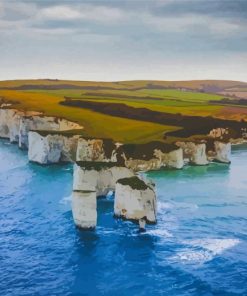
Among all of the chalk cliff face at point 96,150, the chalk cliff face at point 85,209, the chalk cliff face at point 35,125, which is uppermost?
the chalk cliff face at point 35,125

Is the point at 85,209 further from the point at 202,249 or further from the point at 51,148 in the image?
the point at 51,148

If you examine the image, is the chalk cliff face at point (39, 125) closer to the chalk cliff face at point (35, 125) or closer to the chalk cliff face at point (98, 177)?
Result: the chalk cliff face at point (35, 125)

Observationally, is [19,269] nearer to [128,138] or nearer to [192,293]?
[192,293]

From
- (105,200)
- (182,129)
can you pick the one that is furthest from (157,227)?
(182,129)

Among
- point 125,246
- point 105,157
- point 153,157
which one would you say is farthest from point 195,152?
point 125,246

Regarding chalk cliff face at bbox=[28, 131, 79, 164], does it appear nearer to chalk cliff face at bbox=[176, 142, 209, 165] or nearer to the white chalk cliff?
the white chalk cliff

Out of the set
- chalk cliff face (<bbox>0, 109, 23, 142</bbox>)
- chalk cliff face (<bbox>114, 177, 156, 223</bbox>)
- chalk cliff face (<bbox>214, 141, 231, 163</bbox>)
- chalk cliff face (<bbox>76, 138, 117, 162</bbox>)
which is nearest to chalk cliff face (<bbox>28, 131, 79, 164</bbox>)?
chalk cliff face (<bbox>76, 138, 117, 162</bbox>)

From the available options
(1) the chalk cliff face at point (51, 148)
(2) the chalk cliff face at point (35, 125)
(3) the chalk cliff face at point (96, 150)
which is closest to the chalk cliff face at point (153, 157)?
(3) the chalk cliff face at point (96, 150)
